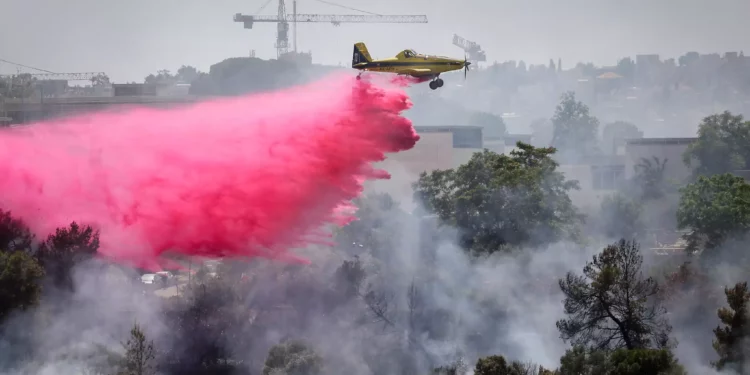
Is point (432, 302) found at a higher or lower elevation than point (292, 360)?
higher

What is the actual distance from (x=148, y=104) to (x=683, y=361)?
68597mm

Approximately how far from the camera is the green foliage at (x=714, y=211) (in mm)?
74000

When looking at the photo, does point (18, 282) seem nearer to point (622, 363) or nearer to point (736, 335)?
point (622, 363)

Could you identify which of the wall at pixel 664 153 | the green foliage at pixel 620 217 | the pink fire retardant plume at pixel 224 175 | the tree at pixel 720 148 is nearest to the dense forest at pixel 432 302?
the pink fire retardant plume at pixel 224 175

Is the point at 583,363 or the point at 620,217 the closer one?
the point at 583,363

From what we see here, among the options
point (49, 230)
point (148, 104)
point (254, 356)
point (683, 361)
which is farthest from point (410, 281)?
point (148, 104)

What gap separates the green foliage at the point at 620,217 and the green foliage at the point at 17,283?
181 ft

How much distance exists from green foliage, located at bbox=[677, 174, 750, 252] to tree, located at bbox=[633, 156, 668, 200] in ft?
110

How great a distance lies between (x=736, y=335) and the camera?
48250mm

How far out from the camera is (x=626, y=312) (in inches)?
1919

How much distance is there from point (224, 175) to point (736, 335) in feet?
94.4

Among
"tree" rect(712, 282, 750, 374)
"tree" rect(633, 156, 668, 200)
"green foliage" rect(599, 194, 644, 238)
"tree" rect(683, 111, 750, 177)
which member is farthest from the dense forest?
"tree" rect(683, 111, 750, 177)

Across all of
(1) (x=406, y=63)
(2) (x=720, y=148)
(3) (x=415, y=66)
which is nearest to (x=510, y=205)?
(3) (x=415, y=66)

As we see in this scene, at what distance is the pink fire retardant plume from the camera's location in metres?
58.6
